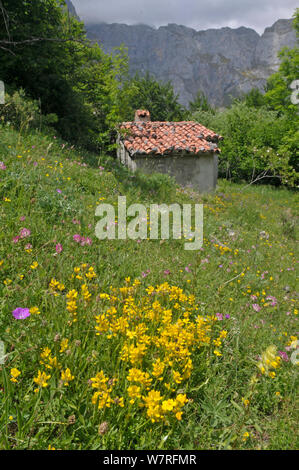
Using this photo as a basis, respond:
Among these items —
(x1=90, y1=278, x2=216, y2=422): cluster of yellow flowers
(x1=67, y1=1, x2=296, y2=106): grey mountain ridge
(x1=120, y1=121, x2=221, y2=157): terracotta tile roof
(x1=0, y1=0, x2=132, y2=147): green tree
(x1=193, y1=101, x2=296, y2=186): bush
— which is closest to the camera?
(x1=90, y1=278, x2=216, y2=422): cluster of yellow flowers

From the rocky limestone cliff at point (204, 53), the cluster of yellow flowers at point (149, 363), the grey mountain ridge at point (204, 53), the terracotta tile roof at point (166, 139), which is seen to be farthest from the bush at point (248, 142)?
the grey mountain ridge at point (204, 53)

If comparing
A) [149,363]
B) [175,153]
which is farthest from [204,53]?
[149,363]

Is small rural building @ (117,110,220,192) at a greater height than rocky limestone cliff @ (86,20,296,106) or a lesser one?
lesser

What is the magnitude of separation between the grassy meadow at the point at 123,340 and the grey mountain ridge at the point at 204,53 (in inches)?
5172

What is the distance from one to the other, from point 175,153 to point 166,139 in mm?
1457

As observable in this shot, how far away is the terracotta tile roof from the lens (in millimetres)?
14117

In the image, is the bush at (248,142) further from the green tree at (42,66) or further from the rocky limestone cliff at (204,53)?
the rocky limestone cliff at (204,53)

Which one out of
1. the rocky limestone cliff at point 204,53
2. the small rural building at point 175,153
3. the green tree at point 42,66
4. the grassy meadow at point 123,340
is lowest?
the grassy meadow at point 123,340

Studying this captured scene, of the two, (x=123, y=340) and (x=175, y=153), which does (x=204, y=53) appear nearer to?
(x=175, y=153)

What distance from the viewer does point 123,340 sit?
201 cm

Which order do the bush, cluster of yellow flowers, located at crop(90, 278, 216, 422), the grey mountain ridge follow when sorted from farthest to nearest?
1. the grey mountain ridge
2. the bush
3. cluster of yellow flowers, located at crop(90, 278, 216, 422)

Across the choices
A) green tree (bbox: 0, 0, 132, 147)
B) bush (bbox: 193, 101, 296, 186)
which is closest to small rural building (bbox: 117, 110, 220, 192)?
green tree (bbox: 0, 0, 132, 147)

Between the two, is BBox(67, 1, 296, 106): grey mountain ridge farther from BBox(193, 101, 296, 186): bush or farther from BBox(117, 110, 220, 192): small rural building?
BBox(117, 110, 220, 192): small rural building

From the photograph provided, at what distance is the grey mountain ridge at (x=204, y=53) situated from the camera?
126 metres
